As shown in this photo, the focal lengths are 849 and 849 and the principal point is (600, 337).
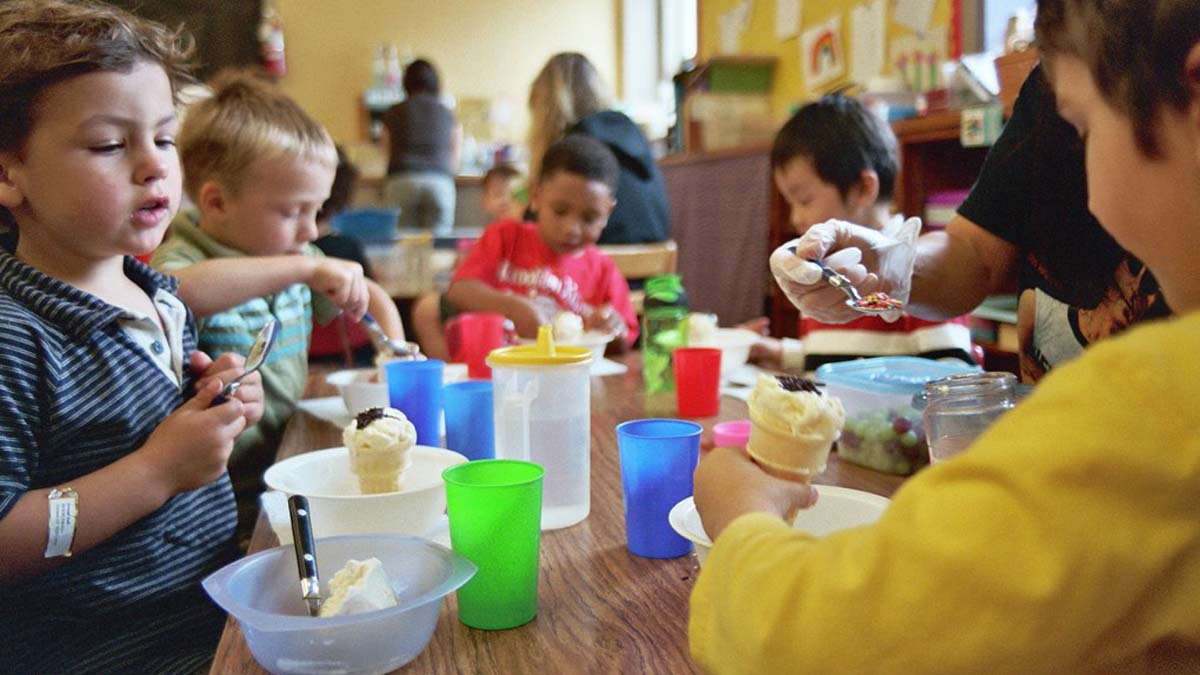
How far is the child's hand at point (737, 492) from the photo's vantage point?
60cm

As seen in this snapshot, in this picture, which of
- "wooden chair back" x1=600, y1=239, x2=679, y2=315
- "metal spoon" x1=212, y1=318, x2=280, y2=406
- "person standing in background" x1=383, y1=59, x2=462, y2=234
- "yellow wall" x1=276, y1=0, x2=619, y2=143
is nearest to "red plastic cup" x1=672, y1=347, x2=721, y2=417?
"metal spoon" x1=212, y1=318, x2=280, y2=406

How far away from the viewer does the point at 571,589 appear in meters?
0.75

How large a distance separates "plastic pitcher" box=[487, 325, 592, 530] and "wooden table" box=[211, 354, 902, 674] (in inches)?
1.8

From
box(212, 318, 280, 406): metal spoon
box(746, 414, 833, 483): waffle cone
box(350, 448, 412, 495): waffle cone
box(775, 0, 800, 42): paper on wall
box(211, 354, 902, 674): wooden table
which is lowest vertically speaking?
box(211, 354, 902, 674): wooden table

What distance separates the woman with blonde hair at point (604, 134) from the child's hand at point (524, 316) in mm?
942

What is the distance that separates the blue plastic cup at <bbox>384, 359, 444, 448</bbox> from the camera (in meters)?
1.22

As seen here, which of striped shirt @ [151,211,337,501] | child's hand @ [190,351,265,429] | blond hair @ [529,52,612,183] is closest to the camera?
child's hand @ [190,351,265,429]

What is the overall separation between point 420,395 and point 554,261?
4.45 feet

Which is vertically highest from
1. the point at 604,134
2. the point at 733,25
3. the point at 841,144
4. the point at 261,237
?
the point at 733,25

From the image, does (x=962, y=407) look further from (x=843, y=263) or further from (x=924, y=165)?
(x=924, y=165)

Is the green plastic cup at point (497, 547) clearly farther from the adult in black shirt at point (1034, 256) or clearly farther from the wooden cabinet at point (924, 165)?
the wooden cabinet at point (924, 165)

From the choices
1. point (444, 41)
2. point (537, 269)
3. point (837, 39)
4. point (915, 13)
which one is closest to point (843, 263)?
point (537, 269)

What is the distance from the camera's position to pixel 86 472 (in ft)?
3.23

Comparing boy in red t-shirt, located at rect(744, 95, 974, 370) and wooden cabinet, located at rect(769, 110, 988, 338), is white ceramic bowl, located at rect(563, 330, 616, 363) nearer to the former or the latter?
boy in red t-shirt, located at rect(744, 95, 974, 370)
